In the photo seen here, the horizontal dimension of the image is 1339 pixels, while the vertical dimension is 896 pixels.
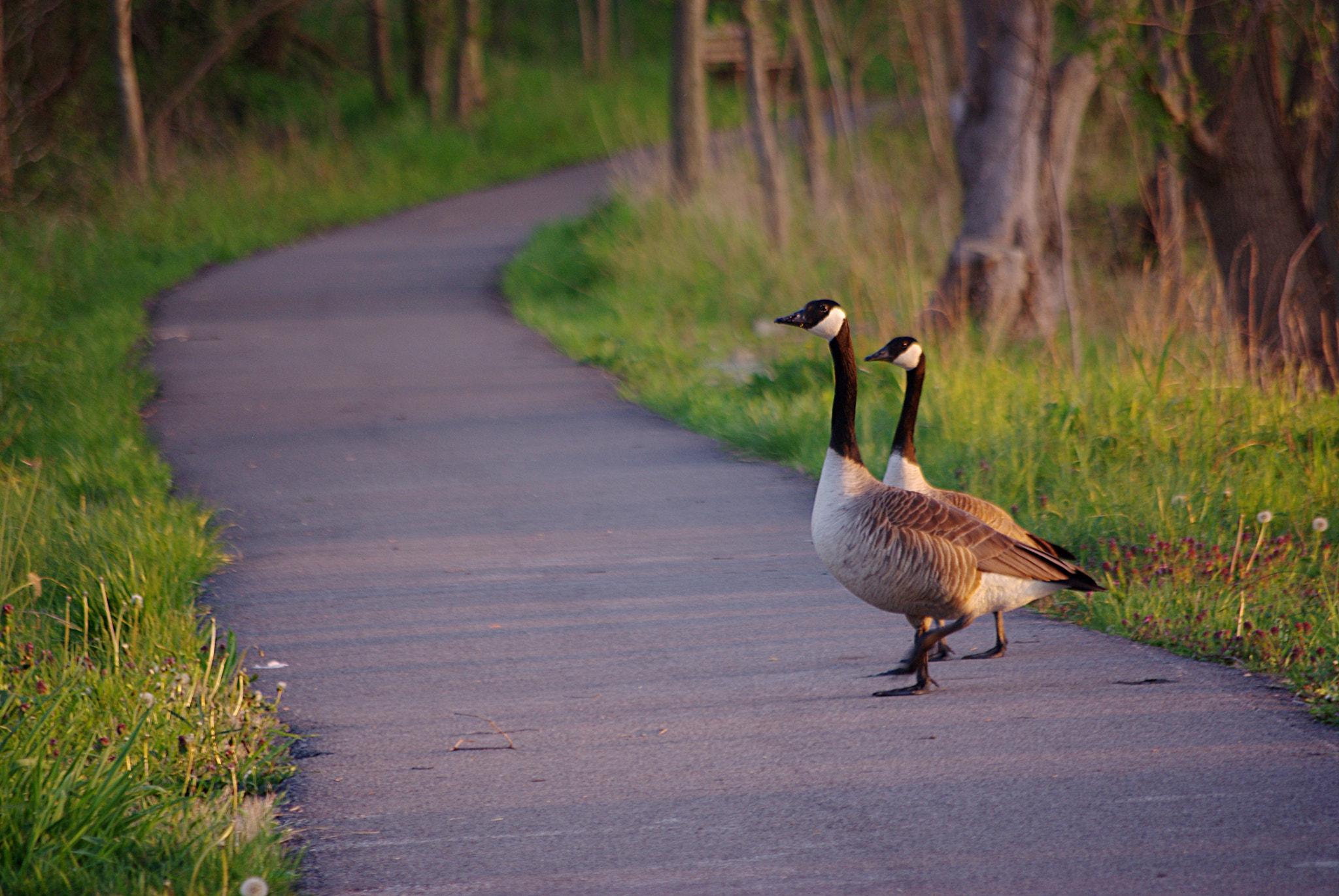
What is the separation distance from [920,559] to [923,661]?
0.40 m

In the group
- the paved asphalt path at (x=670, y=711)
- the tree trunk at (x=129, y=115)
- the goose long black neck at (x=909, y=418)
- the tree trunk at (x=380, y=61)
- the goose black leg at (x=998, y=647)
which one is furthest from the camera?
the tree trunk at (x=380, y=61)

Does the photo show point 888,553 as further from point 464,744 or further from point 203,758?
point 203,758

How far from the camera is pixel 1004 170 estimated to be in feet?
Answer: 33.7

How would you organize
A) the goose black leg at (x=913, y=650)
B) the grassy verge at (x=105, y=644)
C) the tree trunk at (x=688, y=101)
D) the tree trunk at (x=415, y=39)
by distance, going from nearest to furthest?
the grassy verge at (x=105, y=644) < the goose black leg at (x=913, y=650) < the tree trunk at (x=688, y=101) < the tree trunk at (x=415, y=39)

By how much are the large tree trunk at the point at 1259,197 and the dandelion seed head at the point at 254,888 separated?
26.5 feet

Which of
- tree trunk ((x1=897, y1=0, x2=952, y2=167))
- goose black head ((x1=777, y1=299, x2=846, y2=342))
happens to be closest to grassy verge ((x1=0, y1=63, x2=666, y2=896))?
goose black head ((x1=777, y1=299, x2=846, y2=342))

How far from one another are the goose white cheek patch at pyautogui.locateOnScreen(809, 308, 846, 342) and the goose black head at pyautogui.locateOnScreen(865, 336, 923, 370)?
0.28 m

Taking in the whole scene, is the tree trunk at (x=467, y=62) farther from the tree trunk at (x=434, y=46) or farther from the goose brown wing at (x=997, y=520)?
the goose brown wing at (x=997, y=520)

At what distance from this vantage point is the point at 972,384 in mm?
7664

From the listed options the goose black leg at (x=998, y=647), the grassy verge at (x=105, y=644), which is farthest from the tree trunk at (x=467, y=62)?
the goose black leg at (x=998, y=647)

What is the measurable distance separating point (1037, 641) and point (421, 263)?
12.3 metres

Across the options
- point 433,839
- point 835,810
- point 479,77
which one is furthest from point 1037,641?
point 479,77

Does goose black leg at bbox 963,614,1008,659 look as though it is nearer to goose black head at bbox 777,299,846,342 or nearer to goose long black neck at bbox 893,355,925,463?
goose long black neck at bbox 893,355,925,463

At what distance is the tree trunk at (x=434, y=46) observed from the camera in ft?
88.0
